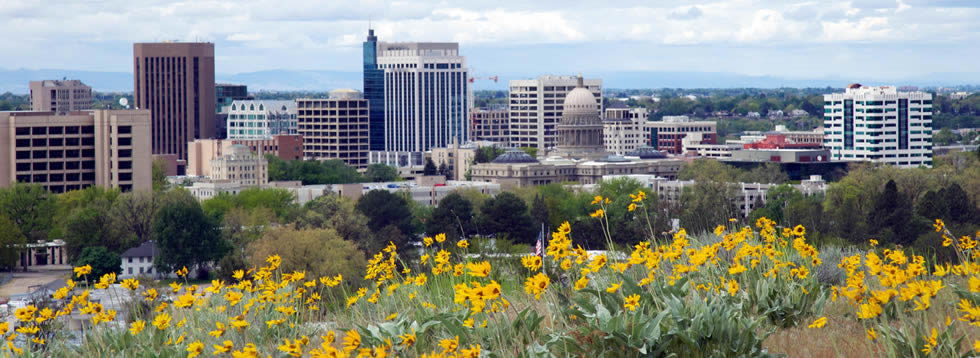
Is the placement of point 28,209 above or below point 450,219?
above

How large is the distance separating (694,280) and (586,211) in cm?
7594

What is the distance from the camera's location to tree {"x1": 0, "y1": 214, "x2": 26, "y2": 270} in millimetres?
68000

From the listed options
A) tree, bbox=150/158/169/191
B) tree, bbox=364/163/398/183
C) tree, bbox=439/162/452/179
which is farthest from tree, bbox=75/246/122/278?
tree, bbox=439/162/452/179

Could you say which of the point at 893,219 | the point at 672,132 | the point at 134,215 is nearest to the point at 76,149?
the point at 134,215

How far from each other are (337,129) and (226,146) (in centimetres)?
3286

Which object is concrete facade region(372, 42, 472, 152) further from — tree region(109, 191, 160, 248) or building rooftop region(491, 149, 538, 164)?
tree region(109, 191, 160, 248)

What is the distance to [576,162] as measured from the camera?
135m

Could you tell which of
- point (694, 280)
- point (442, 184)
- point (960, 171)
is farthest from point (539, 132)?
point (694, 280)

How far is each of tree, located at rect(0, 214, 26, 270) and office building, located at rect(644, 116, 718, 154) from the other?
12337cm

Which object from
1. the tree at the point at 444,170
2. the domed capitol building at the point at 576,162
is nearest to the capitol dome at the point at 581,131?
the domed capitol building at the point at 576,162

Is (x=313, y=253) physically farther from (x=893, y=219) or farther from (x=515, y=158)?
(x=515, y=158)

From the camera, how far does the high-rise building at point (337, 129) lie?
178500mm

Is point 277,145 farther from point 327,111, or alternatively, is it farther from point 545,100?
point 545,100

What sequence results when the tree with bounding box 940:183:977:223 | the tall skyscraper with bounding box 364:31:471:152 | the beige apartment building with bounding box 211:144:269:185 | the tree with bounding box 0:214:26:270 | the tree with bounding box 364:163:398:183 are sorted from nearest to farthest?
1. the tree with bounding box 940:183:977:223
2. the tree with bounding box 0:214:26:270
3. the beige apartment building with bounding box 211:144:269:185
4. the tree with bounding box 364:163:398:183
5. the tall skyscraper with bounding box 364:31:471:152
